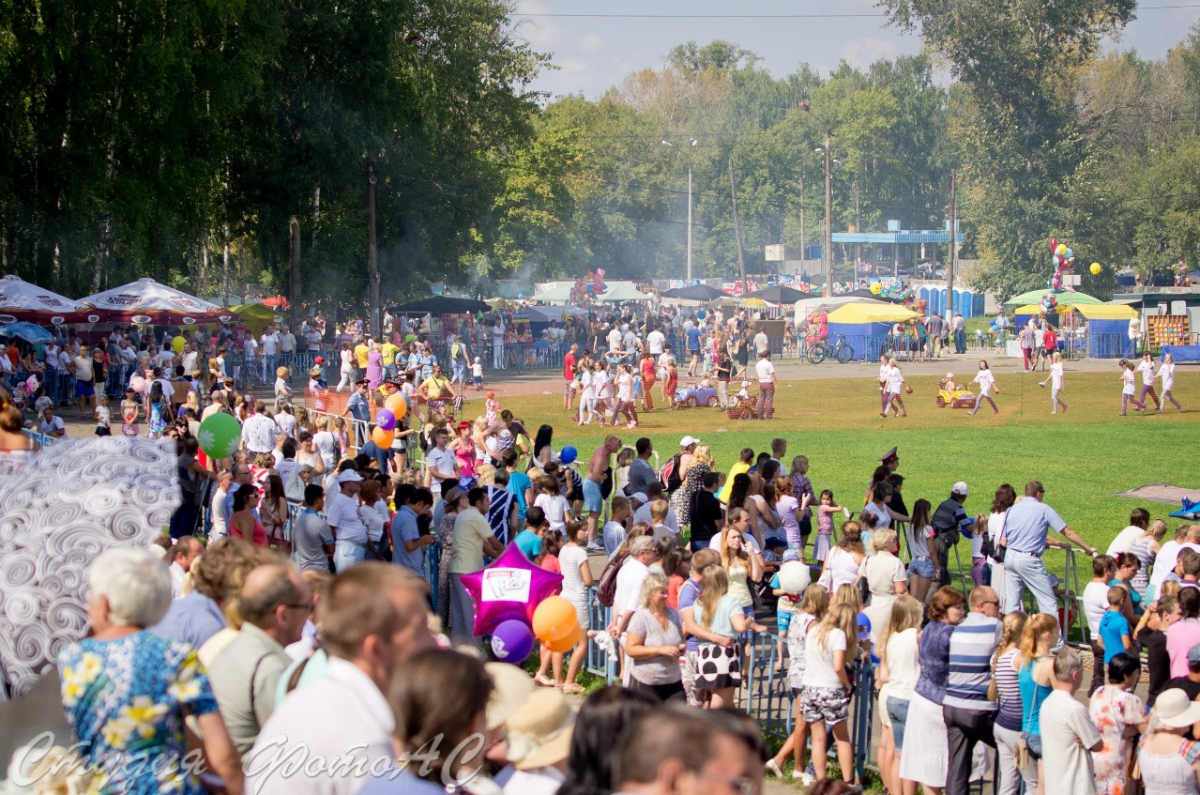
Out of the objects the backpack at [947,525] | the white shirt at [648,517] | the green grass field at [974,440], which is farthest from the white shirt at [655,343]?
the backpack at [947,525]

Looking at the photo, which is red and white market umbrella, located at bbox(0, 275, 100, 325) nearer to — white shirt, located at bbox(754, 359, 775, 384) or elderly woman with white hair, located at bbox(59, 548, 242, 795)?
white shirt, located at bbox(754, 359, 775, 384)

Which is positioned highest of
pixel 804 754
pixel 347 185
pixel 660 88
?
pixel 660 88

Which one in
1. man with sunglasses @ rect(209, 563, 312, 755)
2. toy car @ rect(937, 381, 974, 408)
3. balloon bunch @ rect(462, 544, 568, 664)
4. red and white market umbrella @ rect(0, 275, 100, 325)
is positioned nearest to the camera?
man with sunglasses @ rect(209, 563, 312, 755)

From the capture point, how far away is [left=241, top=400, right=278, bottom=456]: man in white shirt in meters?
16.8

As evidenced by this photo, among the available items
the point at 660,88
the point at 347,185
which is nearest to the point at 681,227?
the point at 660,88

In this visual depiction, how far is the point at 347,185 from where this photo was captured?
44.0 metres

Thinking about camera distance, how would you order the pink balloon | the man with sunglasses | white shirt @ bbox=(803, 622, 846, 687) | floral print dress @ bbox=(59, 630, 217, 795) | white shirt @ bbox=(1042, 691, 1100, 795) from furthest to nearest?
the pink balloon, white shirt @ bbox=(803, 622, 846, 687), white shirt @ bbox=(1042, 691, 1100, 795), the man with sunglasses, floral print dress @ bbox=(59, 630, 217, 795)

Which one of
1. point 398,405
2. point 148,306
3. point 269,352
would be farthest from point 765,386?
point 269,352

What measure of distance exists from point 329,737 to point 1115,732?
5601 mm

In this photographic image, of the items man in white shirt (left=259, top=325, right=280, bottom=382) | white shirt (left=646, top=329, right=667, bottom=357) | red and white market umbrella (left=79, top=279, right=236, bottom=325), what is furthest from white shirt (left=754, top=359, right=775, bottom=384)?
man in white shirt (left=259, top=325, right=280, bottom=382)

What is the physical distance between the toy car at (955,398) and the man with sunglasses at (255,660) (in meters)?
27.7

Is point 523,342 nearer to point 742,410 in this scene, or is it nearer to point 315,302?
point 315,302

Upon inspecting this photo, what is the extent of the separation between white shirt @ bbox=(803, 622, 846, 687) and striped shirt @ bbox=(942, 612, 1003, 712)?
70 centimetres

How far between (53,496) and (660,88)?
12310cm
